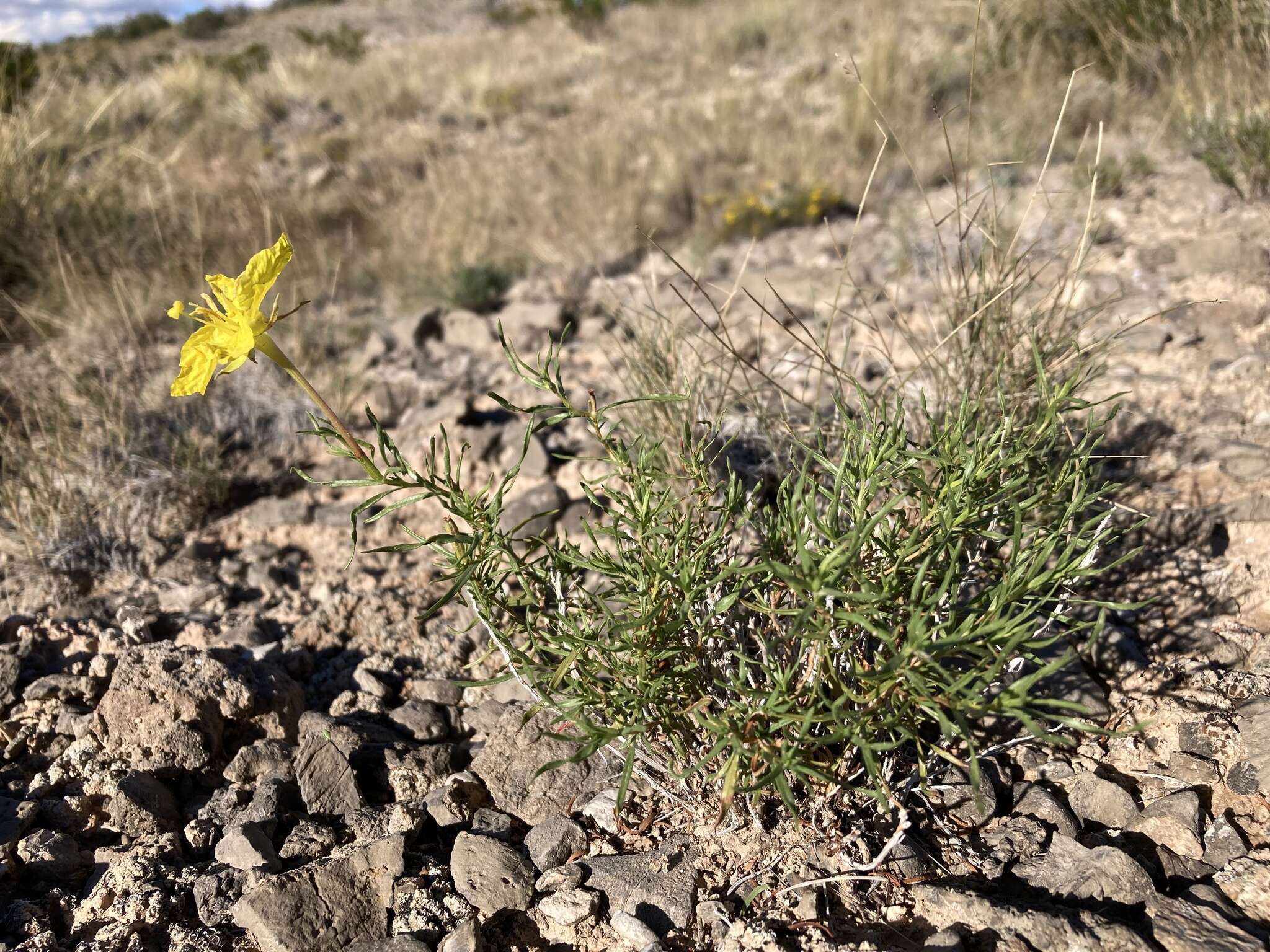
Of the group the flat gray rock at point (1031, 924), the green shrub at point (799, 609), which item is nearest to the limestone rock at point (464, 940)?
the green shrub at point (799, 609)

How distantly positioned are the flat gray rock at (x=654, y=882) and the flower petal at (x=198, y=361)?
114 cm

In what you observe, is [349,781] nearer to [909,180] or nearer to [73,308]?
[73,308]

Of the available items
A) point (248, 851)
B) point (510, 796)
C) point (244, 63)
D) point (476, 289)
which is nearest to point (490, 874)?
point (510, 796)

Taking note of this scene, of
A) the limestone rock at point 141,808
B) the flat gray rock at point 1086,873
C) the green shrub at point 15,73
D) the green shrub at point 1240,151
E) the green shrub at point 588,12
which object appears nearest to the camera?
the flat gray rock at point 1086,873

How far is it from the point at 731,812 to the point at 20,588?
245 centimetres

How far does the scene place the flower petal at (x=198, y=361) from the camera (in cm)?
130

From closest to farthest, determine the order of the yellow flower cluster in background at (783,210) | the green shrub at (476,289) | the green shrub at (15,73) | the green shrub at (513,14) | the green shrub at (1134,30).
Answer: the green shrub at (1134,30)
the green shrub at (476,289)
the yellow flower cluster in background at (783,210)
the green shrub at (15,73)
the green shrub at (513,14)

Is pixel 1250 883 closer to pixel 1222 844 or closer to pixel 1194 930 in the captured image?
pixel 1222 844

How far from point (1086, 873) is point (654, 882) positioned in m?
0.77

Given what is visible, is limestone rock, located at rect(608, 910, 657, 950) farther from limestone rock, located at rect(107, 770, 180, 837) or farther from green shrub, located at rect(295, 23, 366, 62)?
green shrub, located at rect(295, 23, 366, 62)

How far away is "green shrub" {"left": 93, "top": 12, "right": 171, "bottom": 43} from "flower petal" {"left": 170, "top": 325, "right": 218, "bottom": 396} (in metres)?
28.9

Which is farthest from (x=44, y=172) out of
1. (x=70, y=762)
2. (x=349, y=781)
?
(x=349, y=781)

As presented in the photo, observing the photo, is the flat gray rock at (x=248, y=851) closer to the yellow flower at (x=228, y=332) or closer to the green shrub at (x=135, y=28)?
the yellow flower at (x=228, y=332)

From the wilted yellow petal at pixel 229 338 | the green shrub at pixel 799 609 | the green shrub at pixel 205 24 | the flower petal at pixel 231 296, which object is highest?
the green shrub at pixel 205 24
